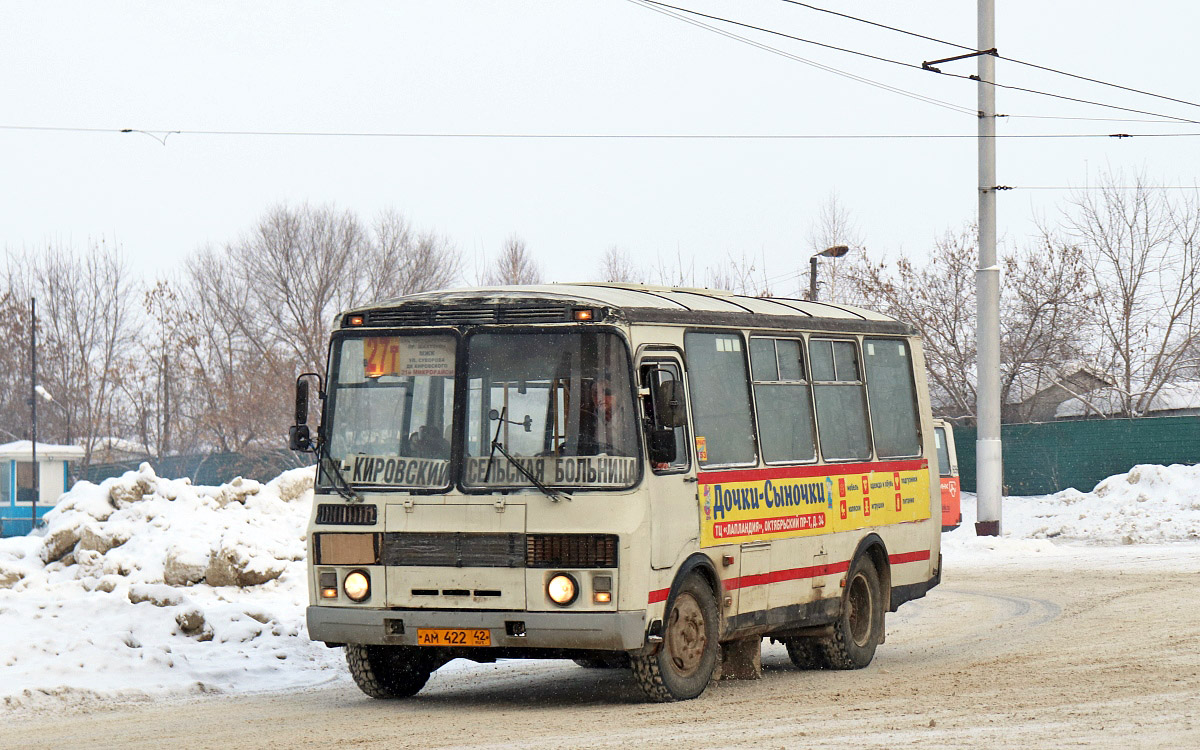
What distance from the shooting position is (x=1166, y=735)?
8414 millimetres

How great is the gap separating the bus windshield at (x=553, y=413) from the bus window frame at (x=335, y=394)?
0.10 meters

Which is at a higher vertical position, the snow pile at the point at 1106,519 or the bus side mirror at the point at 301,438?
the bus side mirror at the point at 301,438

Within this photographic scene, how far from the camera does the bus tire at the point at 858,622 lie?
13.3 metres

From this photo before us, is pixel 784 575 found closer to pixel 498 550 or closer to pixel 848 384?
pixel 848 384

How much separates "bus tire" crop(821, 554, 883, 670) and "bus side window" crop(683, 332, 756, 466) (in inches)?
84.3

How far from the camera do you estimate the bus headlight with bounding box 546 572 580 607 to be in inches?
401

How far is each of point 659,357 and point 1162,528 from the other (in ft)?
74.3

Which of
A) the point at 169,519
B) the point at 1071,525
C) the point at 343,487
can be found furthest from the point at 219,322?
the point at 343,487

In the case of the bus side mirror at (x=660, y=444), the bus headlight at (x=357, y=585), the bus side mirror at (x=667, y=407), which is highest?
the bus side mirror at (x=667, y=407)

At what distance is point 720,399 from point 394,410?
8.01ft

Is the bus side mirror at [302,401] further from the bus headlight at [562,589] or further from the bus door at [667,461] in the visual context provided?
the bus door at [667,461]

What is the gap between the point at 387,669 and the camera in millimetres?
11469

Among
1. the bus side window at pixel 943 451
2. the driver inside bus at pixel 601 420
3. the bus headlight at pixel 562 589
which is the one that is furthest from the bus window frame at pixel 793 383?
the bus side window at pixel 943 451

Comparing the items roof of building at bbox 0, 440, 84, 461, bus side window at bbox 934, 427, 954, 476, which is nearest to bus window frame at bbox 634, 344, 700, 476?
bus side window at bbox 934, 427, 954, 476
